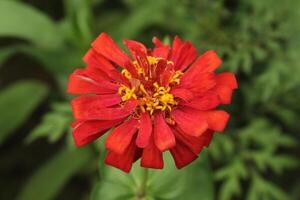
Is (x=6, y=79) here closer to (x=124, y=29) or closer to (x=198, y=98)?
(x=124, y=29)

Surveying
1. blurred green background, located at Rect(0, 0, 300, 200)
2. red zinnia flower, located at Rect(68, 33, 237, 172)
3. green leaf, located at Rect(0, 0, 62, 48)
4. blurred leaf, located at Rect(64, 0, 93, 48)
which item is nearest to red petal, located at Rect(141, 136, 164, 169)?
red zinnia flower, located at Rect(68, 33, 237, 172)

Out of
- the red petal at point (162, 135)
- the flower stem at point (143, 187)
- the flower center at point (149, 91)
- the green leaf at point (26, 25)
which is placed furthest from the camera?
the green leaf at point (26, 25)

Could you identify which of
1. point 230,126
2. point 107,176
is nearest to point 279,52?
point 230,126

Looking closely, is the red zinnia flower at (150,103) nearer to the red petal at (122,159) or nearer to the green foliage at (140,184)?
the red petal at (122,159)

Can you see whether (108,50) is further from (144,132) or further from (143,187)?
(143,187)

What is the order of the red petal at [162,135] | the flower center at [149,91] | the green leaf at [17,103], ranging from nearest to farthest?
the red petal at [162,135], the flower center at [149,91], the green leaf at [17,103]

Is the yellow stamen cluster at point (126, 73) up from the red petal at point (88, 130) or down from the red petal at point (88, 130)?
up

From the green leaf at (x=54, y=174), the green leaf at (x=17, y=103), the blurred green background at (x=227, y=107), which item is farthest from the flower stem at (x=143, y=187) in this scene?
the green leaf at (x=17, y=103)
